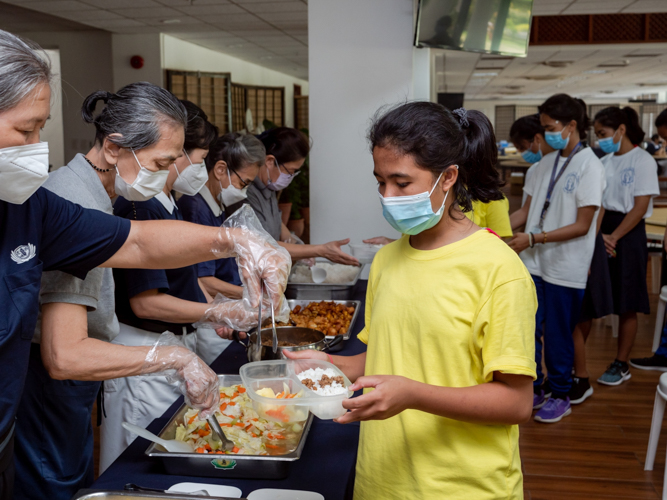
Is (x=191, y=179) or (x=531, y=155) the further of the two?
(x=531, y=155)

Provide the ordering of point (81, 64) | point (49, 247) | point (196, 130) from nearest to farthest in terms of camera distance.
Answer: point (49, 247) < point (196, 130) < point (81, 64)

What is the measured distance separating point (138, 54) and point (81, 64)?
82 cm

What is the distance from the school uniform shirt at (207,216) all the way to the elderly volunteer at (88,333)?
78cm

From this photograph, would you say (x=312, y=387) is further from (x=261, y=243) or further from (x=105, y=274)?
(x=105, y=274)

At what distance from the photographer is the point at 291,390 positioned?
116cm

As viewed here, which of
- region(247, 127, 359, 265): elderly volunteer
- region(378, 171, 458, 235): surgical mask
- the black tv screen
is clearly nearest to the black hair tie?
region(378, 171, 458, 235): surgical mask

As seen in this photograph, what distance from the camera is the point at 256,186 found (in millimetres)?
3053

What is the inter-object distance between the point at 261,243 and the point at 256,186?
175 centimetres

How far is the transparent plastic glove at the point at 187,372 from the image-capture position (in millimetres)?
1233

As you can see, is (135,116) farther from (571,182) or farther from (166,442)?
(571,182)

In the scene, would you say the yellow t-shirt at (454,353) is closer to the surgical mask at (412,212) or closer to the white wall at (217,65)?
the surgical mask at (412,212)

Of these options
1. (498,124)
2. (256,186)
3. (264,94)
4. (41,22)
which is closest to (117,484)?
(256,186)

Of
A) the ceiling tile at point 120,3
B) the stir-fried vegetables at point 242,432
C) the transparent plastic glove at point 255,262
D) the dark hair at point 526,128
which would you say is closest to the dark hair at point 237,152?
the transparent plastic glove at point 255,262

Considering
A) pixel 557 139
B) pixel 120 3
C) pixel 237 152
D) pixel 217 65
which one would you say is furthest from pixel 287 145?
pixel 217 65
